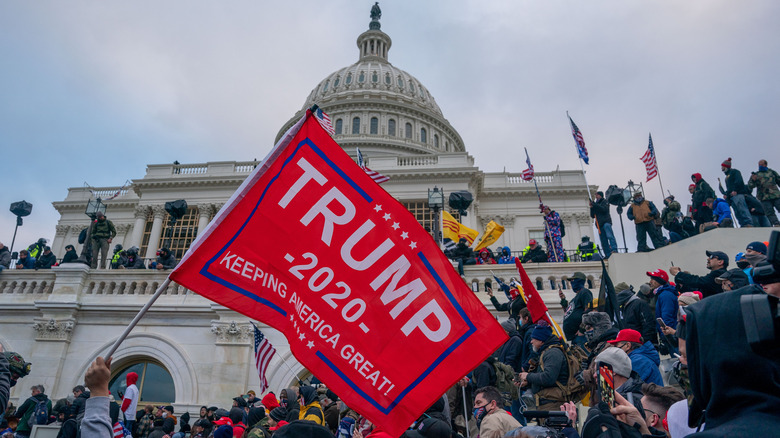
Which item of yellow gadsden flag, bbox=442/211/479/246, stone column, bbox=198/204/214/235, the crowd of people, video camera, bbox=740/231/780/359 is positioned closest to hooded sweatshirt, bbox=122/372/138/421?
the crowd of people

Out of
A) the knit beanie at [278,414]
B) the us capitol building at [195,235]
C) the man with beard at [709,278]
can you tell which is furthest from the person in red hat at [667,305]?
the us capitol building at [195,235]

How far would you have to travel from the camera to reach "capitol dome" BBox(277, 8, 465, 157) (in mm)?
62016

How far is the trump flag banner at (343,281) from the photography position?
4.00m

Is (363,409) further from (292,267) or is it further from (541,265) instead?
(541,265)

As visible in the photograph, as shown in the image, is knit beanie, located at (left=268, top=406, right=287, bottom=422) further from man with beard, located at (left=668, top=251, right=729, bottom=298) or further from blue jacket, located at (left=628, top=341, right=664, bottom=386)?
man with beard, located at (left=668, top=251, right=729, bottom=298)

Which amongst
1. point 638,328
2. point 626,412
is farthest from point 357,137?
point 626,412

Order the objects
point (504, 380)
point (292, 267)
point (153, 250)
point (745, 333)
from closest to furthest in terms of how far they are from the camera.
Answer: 1. point (745, 333)
2. point (292, 267)
3. point (504, 380)
4. point (153, 250)

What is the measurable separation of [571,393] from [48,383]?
1538 centimetres

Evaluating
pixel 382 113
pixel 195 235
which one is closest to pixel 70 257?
pixel 195 235

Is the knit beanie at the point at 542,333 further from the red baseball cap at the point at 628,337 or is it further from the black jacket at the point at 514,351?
the black jacket at the point at 514,351

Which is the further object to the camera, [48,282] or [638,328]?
[48,282]

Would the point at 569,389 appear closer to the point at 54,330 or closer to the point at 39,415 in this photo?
the point at 39,415

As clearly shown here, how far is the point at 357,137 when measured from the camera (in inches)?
2420

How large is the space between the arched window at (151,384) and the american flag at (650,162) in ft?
64.1
